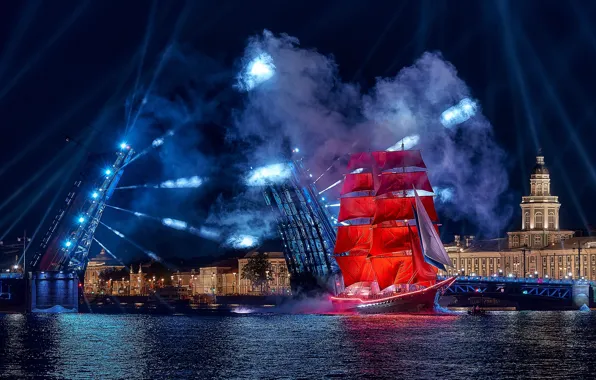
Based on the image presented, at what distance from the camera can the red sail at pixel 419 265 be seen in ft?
387

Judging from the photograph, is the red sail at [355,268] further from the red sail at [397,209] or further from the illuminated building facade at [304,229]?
the red sail at [397,209]

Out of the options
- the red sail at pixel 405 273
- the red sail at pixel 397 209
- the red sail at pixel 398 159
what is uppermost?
the red sail at pixel 398 159

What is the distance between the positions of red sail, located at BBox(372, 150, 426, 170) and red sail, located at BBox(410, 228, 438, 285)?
609 centimetres

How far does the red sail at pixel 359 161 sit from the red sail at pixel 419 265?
7.00 metres

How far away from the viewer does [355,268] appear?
126 meters

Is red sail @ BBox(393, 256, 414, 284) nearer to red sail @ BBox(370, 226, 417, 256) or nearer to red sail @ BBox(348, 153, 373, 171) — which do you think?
red sail @ BBox(370, 226, 417, 256)

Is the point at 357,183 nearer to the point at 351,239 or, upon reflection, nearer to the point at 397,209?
the point at 397,209

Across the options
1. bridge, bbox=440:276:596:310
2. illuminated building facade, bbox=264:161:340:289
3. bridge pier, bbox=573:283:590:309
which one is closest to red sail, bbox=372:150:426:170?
illuminated building facade, bbox=264:161:340:289

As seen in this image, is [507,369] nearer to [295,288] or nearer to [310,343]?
[310,343]

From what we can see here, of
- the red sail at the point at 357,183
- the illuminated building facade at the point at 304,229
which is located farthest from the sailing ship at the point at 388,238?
the illuminated building facade at the point at 304,229

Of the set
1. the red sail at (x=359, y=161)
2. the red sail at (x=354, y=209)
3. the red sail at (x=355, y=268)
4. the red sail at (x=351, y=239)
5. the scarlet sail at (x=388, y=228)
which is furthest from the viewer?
the red sail at (x=354, y=209)

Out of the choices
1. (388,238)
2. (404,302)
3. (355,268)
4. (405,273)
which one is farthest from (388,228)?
(404,302)

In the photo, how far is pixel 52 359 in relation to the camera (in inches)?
2753

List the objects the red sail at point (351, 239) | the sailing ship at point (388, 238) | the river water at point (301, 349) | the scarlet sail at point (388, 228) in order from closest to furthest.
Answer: the river water at point (301, 349) → the scarlet sail at point (388, 228) → the sailing ship at point (388, 238) → the red sail at point (351, 239)
